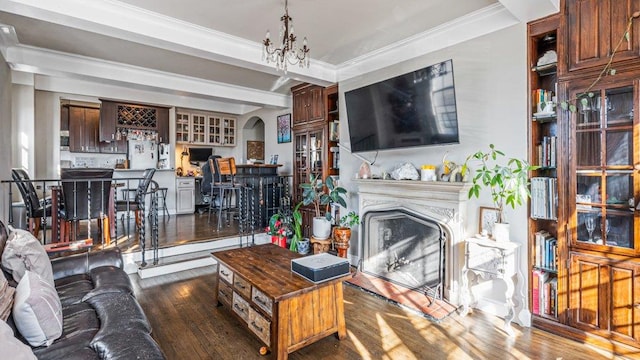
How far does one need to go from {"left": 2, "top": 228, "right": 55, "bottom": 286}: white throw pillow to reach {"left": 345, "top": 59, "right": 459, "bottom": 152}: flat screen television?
10.6 ft

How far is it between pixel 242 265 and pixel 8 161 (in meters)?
3.35

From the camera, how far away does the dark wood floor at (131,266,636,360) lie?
2.22 meters

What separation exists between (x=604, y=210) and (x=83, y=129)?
26.0 ft

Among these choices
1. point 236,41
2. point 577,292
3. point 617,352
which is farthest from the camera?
point 236,41

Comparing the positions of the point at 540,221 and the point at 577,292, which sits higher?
the point at 540,221

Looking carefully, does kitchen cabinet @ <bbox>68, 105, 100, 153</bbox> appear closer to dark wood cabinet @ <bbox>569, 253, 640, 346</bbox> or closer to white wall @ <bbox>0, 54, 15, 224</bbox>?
white wall @ <bbox>0, 54, 15, 224</bbox>

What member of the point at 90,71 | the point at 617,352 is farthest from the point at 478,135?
the point at 90,71

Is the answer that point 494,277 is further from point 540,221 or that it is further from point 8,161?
point 8,161

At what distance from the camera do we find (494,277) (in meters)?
2.78

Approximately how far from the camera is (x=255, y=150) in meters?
8.17

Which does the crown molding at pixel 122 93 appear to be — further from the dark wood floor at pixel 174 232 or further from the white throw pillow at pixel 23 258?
the white throw pillow at pixel 23 258

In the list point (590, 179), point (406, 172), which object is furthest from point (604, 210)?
point (406, 172)

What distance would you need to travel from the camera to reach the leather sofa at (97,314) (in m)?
1.43

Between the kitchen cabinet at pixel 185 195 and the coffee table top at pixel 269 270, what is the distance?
473 cm
